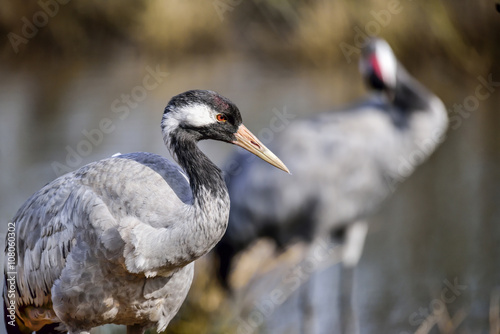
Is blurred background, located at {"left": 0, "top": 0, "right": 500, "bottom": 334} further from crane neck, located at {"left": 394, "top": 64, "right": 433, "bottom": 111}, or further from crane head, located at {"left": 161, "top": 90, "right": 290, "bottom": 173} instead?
crane head, located at {"left": 161, "top": 90, "right": 290, "bottom": 173}

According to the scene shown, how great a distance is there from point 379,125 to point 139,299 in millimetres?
3060

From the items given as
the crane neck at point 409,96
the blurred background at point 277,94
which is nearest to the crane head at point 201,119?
the blurred background at point 277,94

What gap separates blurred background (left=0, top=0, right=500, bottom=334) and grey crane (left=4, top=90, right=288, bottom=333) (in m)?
1.47

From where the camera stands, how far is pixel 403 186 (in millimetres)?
7980

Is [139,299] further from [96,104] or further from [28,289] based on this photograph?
[96,104]

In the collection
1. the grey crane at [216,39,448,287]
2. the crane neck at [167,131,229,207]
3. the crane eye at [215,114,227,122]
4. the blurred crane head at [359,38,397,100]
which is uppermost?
the crane eye at [215,114,227,122]

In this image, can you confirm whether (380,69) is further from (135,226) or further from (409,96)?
(135,226)

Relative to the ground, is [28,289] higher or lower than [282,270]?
higher

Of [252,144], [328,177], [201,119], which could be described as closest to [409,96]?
[328,177]

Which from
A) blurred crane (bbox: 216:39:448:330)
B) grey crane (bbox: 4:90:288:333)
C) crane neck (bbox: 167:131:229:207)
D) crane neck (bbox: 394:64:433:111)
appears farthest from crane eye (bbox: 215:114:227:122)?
crane neck (bbox: 394:64:433:111)

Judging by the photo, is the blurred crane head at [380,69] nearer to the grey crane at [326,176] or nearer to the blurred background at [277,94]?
the grey crane at [326,176]

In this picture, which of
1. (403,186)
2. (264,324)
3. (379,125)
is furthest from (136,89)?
(264,324)

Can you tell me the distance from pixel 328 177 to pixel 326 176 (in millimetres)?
20

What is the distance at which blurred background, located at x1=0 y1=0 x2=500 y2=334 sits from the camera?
19.3 feet
